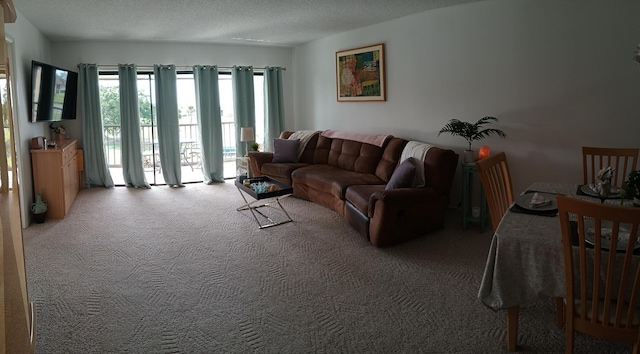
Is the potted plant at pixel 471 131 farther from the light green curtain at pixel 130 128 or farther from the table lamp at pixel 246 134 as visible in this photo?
the light green curtain at pixel 130 128

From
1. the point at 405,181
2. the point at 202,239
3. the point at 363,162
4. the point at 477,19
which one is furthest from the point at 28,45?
the point at 477,19

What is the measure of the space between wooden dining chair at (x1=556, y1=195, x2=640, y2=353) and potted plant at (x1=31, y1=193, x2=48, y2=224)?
5.10 metres

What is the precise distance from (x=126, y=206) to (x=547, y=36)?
17.2 feet

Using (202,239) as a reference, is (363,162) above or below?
above

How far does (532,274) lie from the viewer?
6.49 ft

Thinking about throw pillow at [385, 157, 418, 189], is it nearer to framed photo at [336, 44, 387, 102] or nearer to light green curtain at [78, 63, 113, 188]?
framed photo at [336, 44, 387, 102]

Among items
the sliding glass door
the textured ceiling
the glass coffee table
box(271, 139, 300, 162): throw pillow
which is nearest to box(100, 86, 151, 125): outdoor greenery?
the sliding glass door

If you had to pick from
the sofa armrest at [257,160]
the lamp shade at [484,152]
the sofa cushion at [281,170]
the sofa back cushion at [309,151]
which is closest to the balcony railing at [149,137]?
the sofa armrest at [257,160]

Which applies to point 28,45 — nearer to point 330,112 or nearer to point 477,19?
point 330,112

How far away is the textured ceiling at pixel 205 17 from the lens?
4477 mm

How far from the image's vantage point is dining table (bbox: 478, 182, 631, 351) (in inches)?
76.0

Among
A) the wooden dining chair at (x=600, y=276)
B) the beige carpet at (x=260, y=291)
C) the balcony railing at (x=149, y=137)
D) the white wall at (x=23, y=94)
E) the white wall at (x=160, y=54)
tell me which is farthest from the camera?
the balcony railing at (x=149, y=137)

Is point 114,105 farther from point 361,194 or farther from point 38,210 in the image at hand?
point 361,194

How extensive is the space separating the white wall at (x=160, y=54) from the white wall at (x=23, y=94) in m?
1.04
